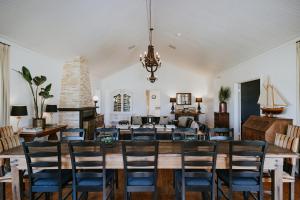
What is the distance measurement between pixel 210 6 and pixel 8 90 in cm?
475

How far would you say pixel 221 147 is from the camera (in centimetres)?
264

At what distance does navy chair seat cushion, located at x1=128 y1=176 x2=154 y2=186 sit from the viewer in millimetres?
2244

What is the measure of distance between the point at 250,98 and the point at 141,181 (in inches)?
217

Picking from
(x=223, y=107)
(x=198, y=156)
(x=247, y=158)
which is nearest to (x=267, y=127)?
(x=247, y=158)

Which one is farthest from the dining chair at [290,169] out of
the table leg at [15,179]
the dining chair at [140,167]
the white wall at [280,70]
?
the table leg at [15,179]

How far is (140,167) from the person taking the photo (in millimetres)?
2236

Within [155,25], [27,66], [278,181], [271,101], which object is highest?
[155,25]

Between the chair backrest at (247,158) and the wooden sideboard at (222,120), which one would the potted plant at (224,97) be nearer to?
the wooden sideboard at (222,120)

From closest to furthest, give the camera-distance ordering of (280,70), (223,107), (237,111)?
(280,70), (237,111), (223,107)

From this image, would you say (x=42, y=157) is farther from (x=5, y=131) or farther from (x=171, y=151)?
(x=5, y=131)

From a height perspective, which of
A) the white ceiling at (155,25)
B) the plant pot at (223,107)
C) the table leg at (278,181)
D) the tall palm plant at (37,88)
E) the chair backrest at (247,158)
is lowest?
the table leg at (278,181)

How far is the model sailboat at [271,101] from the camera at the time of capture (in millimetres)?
4148

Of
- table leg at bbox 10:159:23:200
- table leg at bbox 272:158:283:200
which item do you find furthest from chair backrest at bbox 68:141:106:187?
table leg at bbox 272:158:283:200

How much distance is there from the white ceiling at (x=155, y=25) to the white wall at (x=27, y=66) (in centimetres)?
22
